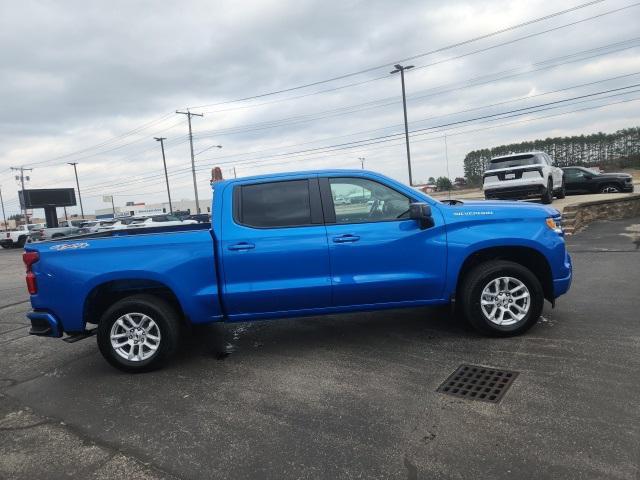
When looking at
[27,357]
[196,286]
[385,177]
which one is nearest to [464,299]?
[385,177]

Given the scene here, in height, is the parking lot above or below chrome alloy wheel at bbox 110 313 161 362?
below

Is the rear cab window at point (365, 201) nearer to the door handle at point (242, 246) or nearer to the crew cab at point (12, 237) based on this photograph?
the door handle at point (242, 246)

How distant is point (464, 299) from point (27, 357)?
507cm

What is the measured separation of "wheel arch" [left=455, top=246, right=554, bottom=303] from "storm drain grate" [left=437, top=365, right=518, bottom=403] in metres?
1.05

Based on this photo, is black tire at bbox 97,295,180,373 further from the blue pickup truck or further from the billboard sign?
the billboard sign

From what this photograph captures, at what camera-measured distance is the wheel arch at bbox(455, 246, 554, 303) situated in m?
4.86

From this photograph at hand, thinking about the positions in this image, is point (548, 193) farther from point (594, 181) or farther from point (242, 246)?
point (242, 246)

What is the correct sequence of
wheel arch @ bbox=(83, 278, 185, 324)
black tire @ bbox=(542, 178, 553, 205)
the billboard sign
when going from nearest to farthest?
wheel arch @ bbox=(83, 278, 185, 324), black tire @ bbox=(542, 178, 553, 205), the billboard sign

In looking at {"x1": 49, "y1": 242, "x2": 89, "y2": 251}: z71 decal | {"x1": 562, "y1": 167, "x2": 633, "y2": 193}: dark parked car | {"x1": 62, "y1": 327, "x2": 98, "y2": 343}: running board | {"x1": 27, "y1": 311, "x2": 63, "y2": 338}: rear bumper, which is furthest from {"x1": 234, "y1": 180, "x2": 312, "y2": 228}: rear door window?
{"x1": 562, "y1": 167, "x2": 633, "y2": 193}: dark parked car

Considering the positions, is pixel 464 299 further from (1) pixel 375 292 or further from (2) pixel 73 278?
(2) pixel 73 278

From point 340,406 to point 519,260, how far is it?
266 cm

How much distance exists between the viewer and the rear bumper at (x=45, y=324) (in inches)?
178

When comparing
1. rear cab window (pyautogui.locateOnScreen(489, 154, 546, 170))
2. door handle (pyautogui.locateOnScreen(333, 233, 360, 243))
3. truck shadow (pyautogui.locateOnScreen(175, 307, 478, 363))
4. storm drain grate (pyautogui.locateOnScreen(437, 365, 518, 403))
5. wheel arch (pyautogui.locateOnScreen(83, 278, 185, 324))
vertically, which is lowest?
storm drain grate (pyautogui.locateOnScreen(437, 365, 518, 403))

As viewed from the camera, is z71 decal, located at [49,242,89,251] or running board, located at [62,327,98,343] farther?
running board, located at [62,327,98,343]
